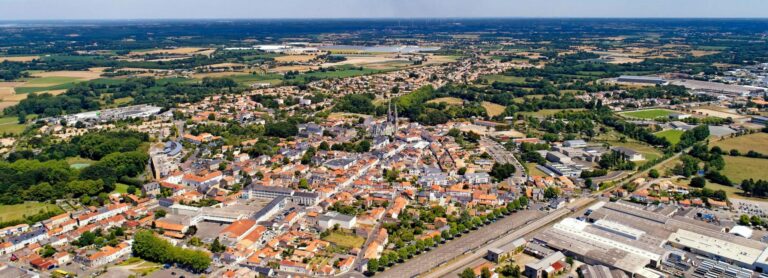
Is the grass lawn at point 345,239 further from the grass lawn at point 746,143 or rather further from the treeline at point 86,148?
the grass lawn at point 746,143

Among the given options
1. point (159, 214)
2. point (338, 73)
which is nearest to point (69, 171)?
point (159, 214)

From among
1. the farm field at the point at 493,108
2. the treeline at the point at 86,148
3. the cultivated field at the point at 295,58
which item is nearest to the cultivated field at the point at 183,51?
the cultivated field at the point at 295,58

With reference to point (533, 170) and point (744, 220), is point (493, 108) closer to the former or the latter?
point (533, 170)

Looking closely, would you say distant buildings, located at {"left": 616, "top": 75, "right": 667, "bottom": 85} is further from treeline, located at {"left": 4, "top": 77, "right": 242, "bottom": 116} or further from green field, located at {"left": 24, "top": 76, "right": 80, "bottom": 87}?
green field, located at {"left": 24, "top": 76, "right": 80, "bottom": 87}

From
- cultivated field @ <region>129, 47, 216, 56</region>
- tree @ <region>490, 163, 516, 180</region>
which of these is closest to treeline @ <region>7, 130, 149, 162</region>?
tree @ <region>490, 163, 516, 180</region>

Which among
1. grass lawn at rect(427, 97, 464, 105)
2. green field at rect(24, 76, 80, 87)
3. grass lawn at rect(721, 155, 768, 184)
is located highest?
grass lawn at rect(721, 155, 768, 184)

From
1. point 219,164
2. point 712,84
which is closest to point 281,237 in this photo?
point 219,164
